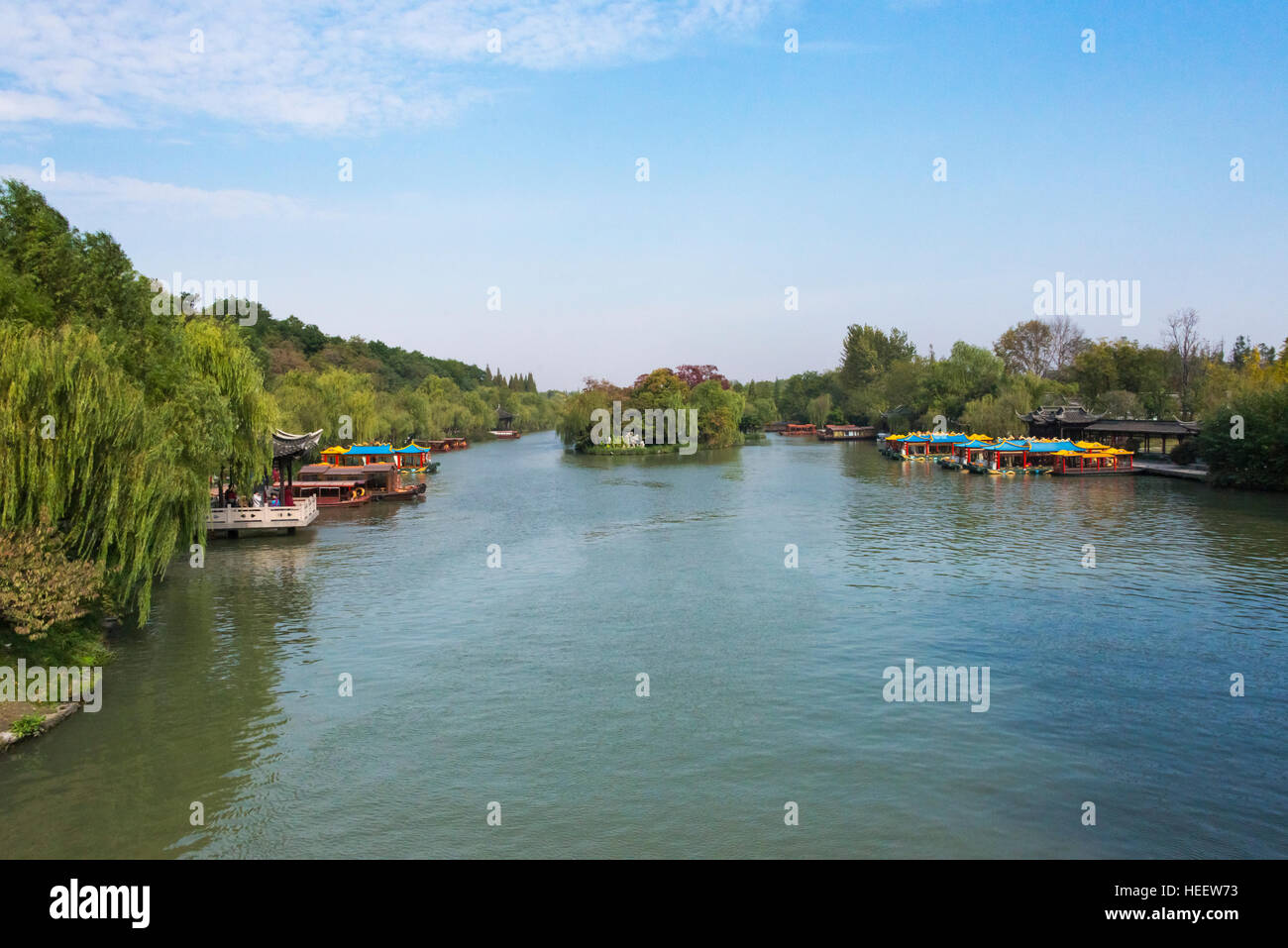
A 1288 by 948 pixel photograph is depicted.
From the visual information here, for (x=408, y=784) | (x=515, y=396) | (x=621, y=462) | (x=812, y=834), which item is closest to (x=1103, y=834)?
(x=812, y=834)

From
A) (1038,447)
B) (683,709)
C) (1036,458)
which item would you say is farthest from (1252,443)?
(683,709)

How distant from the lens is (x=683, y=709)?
48.4ft

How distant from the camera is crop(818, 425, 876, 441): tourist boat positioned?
373 feet

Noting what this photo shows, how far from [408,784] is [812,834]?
542 cm

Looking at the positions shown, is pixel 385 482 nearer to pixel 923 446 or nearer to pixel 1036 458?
pixel 1036 458

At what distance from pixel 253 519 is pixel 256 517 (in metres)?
0.13

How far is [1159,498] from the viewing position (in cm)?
4144

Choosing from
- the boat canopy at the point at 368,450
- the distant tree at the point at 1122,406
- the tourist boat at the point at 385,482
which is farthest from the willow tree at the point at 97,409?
the distant tree at the point at 1122,406

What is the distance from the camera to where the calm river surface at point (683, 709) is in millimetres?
10680

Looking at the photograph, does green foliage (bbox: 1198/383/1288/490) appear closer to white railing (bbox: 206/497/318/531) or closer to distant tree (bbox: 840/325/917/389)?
white railing (bbox: 206/497/318/531)

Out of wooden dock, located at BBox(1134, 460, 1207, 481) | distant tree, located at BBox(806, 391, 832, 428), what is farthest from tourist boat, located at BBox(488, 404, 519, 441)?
wooden dock, located at BBox(1134, 460, 1207, 481)
